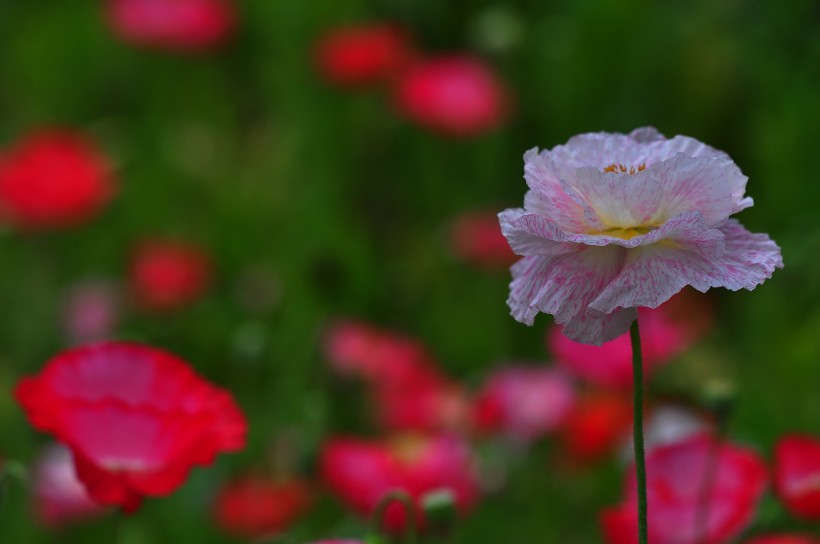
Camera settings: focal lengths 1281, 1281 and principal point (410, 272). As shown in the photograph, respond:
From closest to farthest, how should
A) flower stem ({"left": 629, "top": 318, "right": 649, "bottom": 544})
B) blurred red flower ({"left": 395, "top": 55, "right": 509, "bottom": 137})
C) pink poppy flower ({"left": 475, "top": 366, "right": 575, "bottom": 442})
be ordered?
1. flower stem ({"left": 629, "top": 318, "right": 649, "bottom": 544})
2. pink poppy flower ({"left": 475, "top": 366, "right": 575, "bottom": 442})
3. blurred red flower ({"left": 395, "top": 55, "right": 509, "bottom": 137})

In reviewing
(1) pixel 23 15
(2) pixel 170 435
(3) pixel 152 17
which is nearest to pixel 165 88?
(3) pixel 152 17

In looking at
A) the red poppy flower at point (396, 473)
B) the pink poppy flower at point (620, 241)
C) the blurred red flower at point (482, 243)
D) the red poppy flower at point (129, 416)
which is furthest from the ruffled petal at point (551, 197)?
the blurred red flower at point (482, 243)

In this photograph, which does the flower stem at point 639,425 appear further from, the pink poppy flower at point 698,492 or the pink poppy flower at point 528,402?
the pink poppy flower at point 528,402

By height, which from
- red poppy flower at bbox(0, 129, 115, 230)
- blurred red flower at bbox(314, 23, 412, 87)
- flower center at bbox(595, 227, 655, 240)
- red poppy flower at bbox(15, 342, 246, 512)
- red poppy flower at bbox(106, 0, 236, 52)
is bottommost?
red poppy flower at bbox(15, 342, 246, 512)

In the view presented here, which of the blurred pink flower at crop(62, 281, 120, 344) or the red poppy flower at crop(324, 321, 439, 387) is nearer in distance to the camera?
the red poppy flower at crop(324, 321, 439, 387)

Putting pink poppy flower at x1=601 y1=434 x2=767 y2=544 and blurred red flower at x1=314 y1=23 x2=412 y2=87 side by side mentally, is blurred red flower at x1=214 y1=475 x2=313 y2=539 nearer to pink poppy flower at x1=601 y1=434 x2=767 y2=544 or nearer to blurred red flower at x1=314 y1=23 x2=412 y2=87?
pink poppy flower at x1=601 y1=434 x2=767 y2=544

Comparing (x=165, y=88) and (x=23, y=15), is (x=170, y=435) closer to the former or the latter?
(x=165, y=88)

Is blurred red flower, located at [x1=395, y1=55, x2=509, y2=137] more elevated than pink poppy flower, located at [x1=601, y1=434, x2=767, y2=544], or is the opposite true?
blurred red flower, located at [x1=395, y1=55, x2=509, y2=137]

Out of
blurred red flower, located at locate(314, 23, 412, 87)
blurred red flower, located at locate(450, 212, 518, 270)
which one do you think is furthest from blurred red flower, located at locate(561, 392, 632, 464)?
blurred red flower, located at locate(314, 23, 412, 87)

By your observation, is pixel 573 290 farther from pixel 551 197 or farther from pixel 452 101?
pixel 452 101
